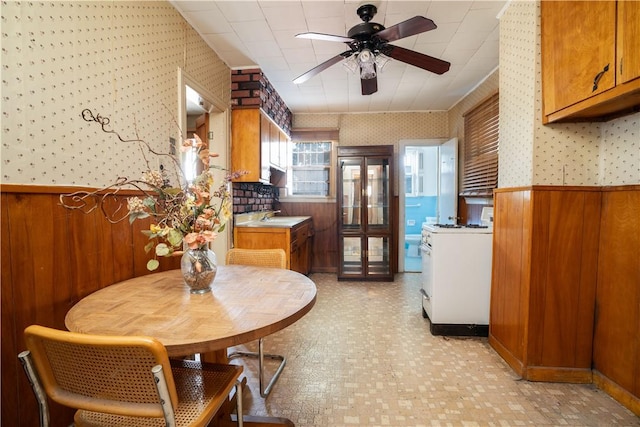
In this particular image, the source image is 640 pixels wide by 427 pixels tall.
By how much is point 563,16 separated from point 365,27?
115 cm

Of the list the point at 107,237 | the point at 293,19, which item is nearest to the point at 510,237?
the point at 293,19

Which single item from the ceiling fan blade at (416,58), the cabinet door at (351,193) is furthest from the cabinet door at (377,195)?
the ceiling fan blade at (416,58)

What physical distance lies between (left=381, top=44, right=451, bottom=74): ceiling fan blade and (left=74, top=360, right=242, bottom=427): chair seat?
223cm

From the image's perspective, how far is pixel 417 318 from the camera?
2879 mm

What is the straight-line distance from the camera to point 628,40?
132cm

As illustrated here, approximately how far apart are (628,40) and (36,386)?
8.40 feet

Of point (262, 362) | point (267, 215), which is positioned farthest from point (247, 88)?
point (262, 362)

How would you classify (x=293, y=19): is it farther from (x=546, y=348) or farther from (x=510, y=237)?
(x=546, y=348)

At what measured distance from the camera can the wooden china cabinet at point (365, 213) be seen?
4.26m

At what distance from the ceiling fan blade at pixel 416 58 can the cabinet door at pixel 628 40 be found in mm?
934

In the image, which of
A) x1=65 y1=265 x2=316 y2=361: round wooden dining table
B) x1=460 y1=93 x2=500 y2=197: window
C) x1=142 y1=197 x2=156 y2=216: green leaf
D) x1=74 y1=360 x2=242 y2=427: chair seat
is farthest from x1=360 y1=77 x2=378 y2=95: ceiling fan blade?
x1=74 y1=360 x2=242 y2=427: chair seat

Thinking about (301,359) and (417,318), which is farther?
(417,318)

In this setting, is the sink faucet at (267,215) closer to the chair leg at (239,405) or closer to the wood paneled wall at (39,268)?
the wood paneled wall at (39,268)

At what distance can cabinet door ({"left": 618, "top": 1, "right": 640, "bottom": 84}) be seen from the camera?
127 cm
